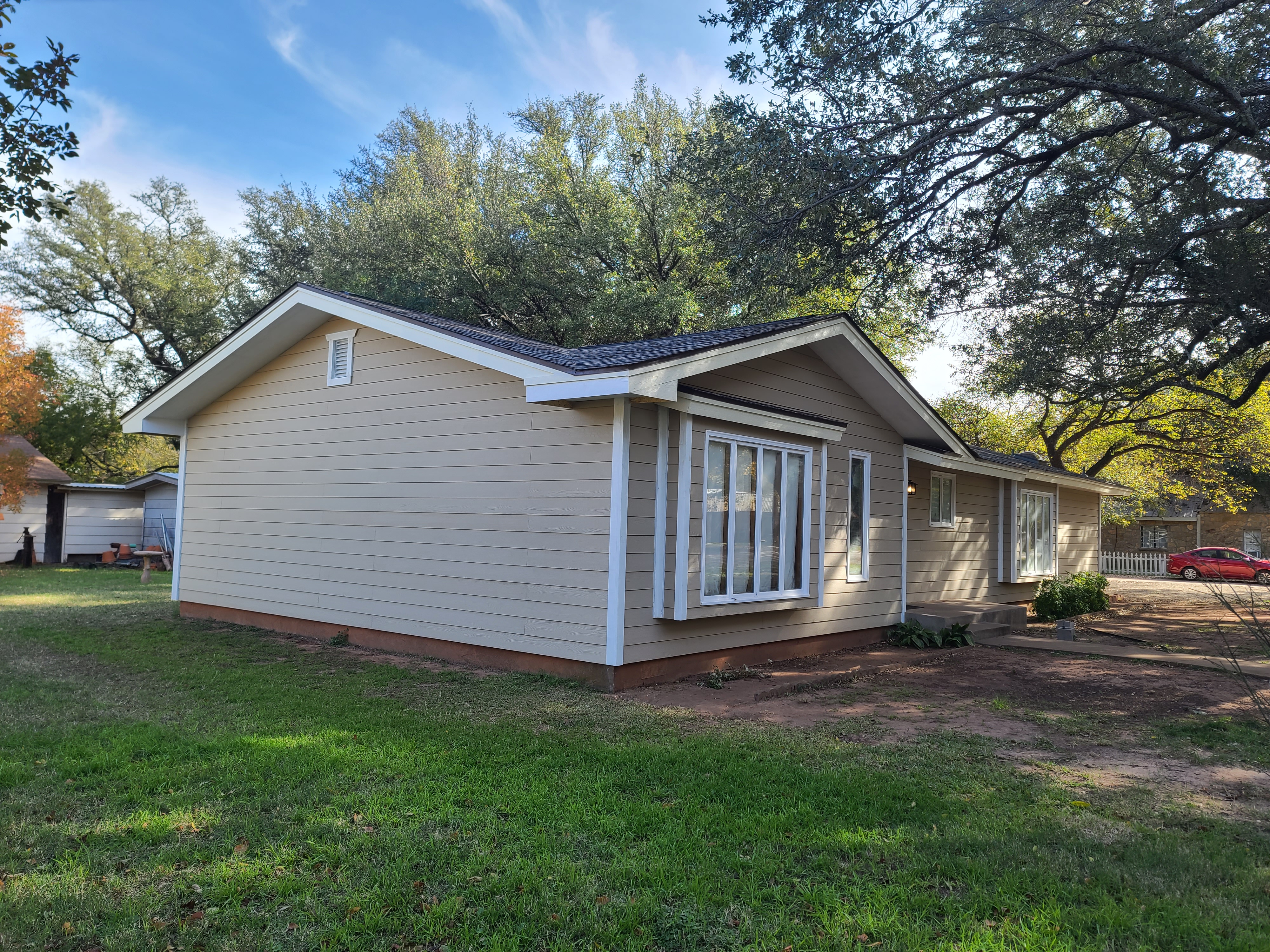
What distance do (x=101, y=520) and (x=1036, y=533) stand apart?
25833 millimetres

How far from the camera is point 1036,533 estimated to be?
1717 cm

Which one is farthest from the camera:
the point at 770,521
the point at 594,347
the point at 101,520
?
the point at 101,520

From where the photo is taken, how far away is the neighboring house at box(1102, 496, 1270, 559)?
38969 mm

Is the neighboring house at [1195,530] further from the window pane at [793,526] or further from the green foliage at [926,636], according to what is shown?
the window pane at [793,526]

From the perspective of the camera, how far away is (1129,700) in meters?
8.15

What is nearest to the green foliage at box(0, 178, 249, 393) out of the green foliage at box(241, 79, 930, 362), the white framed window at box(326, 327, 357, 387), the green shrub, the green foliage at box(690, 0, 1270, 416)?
the green foliage at box(241, 79, 930, 362)

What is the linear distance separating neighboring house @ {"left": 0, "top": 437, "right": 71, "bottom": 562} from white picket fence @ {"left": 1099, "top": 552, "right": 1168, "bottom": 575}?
38421 mm

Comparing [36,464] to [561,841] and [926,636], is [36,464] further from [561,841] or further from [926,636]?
[561,841]

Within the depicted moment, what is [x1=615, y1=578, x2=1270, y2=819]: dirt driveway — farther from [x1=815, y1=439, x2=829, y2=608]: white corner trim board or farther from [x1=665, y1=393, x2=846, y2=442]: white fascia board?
[x1=665, y1=393, x2=846, y2=442]: white fascia board

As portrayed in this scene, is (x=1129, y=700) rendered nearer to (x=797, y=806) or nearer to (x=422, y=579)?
(x=797, y=806)

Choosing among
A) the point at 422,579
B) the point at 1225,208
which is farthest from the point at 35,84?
the point at 1225,208

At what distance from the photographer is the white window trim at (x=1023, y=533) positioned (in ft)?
53.0

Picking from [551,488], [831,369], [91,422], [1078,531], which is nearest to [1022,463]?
[1078,531]

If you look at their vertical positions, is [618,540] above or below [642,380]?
below
